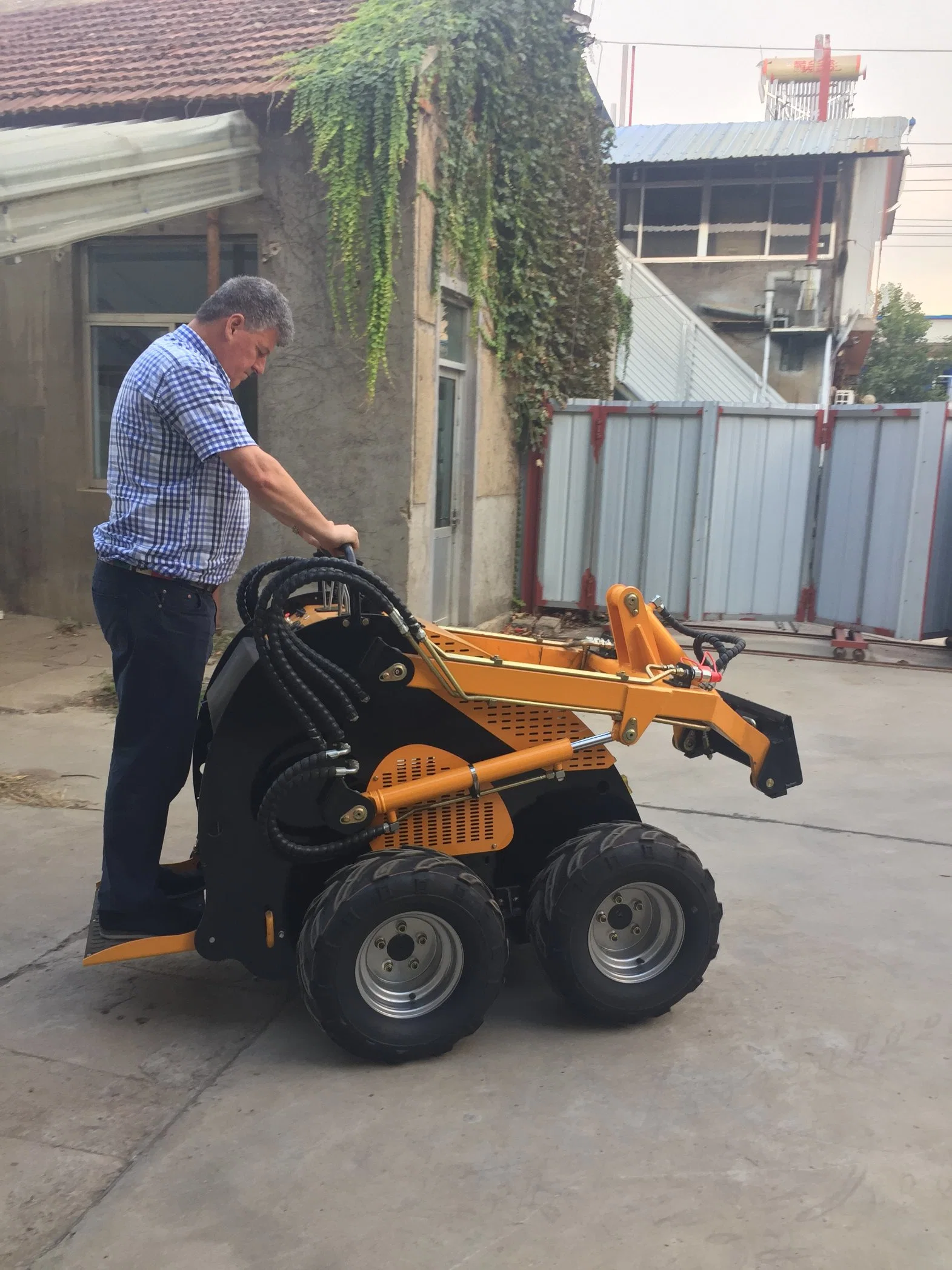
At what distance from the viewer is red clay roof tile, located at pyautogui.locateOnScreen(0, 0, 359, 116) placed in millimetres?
8266

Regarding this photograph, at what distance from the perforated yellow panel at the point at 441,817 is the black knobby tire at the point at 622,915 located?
0.20 meters

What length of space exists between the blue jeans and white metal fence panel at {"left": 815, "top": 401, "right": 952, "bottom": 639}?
7304mm

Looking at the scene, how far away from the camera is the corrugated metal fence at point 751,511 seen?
921 cm

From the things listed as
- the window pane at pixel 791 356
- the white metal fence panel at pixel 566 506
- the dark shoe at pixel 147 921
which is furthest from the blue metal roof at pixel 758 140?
the dark shoe at pixel 147 921

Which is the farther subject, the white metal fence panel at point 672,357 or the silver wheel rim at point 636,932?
the white metal fence panel at point 672,357

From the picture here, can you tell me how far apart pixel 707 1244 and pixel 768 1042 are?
0.96m

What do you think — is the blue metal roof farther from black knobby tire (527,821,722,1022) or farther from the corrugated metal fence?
black knobby tire (527,821,722,1022)

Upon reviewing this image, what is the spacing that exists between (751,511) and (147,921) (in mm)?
7870

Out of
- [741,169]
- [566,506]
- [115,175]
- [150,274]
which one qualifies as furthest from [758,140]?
[115,175]

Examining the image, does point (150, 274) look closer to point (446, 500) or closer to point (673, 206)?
point (446, 500)

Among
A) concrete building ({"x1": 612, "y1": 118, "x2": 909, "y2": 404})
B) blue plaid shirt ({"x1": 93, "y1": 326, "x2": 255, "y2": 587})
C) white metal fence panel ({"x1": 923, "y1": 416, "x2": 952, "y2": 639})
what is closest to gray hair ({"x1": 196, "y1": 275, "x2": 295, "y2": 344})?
blue plaid shirt ({"x1": 93, "y1": 326, "x2": 255, "y2": 587})

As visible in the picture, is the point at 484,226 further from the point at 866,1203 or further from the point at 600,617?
the point at 866,1203

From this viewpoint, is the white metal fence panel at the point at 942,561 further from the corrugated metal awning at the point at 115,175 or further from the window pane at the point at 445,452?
the corrugated metal awning at the point at 115,175

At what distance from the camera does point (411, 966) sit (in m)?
3.14
